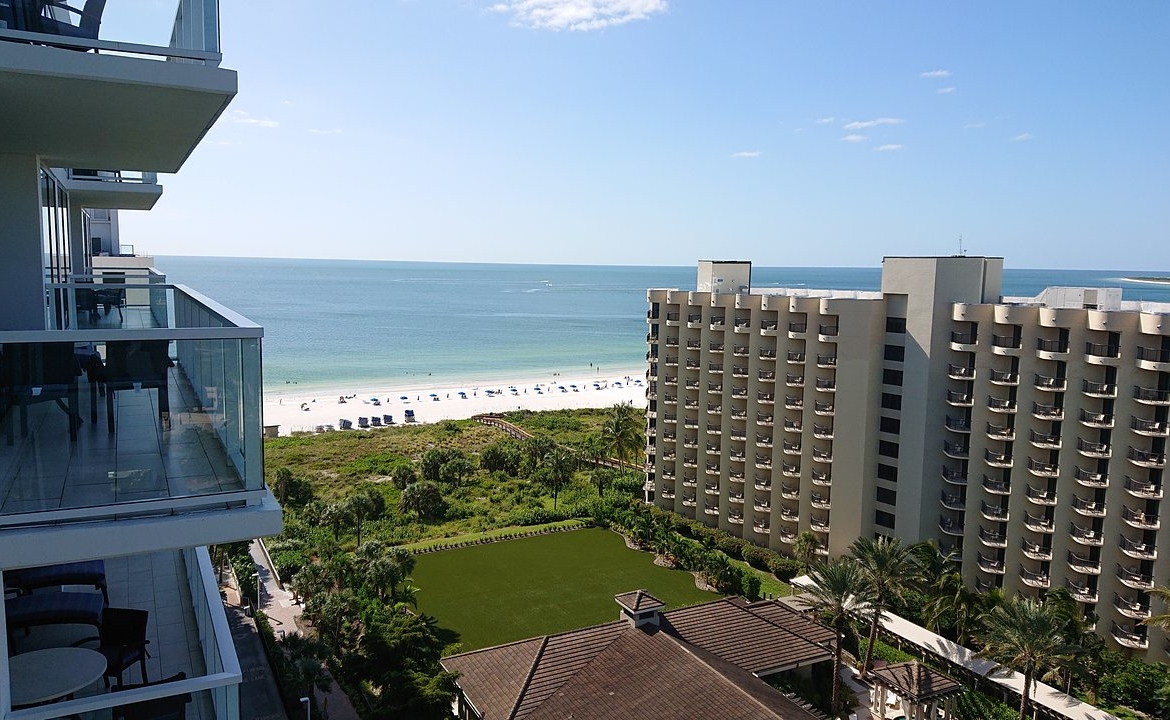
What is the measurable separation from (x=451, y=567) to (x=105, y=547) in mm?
26281

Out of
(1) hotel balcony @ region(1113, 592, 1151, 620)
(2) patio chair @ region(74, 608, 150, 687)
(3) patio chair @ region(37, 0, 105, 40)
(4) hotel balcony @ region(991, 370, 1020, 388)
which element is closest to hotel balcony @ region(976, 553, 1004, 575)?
(1) hotel balcony @ region(1113, 592, 1151, 620)

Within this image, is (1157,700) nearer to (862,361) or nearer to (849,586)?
(849,586)

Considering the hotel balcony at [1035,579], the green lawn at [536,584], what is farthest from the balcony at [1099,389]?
the green lawn at [536,584]

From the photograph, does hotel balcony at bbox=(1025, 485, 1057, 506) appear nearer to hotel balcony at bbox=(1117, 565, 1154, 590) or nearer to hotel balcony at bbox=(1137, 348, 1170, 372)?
hotel balcony at bbox=(1117, 565, 1154, 590)

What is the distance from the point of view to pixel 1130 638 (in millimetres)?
25406

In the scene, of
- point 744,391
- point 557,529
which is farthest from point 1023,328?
point 557,529

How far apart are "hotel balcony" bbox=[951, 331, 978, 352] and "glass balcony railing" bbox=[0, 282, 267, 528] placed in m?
26.9

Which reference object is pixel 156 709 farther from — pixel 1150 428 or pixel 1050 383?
pixel 1050 383

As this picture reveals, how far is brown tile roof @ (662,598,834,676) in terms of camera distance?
74.1ft

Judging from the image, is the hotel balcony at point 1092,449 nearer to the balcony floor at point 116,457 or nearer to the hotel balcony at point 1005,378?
the hotel balcony at point 1005,378

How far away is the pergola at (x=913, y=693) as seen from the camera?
20281mm

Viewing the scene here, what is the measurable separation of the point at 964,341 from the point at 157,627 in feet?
88.4

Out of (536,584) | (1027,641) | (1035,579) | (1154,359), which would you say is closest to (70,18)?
(1027,641)

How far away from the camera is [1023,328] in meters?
27.5
